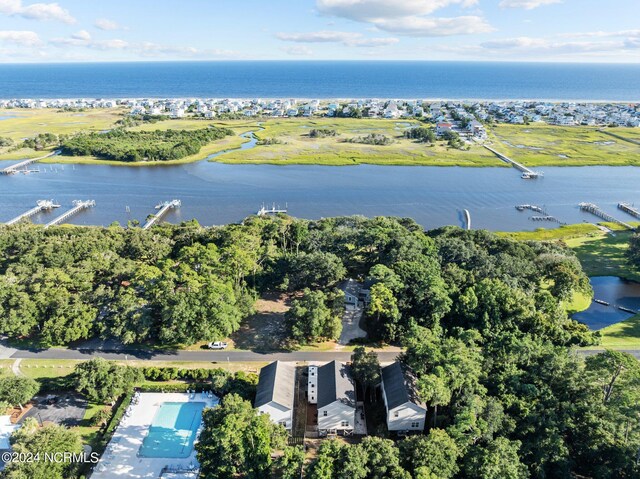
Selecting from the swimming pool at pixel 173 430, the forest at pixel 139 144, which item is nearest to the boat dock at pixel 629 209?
the swimming pool at pixel 173 430

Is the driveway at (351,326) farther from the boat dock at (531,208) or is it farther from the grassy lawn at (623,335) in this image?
the boat dock at (531,208)

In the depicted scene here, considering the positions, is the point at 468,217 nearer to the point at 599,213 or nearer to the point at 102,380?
the point at 599,213

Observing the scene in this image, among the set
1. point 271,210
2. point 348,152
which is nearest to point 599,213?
point 271,210

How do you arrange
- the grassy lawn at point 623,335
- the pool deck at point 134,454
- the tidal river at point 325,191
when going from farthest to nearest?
1. the tidal river at point 325,191
2. the grassy lawn at point 623,335
3. the pool deck at point 134,454

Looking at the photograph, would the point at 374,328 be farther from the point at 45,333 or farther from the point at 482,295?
the point at 45,333

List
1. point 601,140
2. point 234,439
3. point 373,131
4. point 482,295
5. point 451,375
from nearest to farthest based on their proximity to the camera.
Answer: point 234,439 → point 451,375 → point 482,295 → point 601,140 → point 373,131

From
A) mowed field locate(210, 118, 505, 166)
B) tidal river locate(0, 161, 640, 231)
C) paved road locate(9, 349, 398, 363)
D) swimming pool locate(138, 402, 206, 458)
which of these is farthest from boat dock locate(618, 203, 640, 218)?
swimming pool locate(138, 402, 206, 458)

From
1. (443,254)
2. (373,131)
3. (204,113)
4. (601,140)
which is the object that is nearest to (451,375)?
(443,254)
